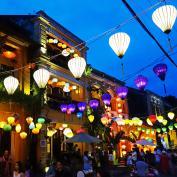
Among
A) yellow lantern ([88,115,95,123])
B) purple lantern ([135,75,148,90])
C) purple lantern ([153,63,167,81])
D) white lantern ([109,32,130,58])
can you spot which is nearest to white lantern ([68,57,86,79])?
white lantern ([109,32,130,58])

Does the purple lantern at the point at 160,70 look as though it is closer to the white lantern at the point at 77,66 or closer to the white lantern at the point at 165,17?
the white lantern at the point at 77,66

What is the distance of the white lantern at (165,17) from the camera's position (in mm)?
8086

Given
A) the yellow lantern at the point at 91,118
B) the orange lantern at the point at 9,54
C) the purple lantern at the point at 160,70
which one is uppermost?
the orange lantern at the point at 9,54

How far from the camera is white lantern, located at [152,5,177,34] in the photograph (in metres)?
8.09

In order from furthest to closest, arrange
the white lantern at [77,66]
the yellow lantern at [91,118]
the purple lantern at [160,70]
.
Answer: the yellow lantern at [91,118] → the purple lantern at [160,70] → the white lantern at [77,66]

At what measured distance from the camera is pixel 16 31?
59.8 feet

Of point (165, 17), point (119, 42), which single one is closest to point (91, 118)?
point (119, 42)

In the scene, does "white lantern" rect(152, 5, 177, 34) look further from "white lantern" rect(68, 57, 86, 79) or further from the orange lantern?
the orange lantern

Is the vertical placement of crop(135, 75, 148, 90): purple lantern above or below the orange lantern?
below

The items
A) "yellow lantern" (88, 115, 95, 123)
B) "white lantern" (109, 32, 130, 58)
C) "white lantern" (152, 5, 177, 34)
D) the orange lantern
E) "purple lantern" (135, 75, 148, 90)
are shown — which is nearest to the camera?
"white lantern" (152, 5, 177, 34)

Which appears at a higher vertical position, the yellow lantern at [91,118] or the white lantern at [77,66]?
the white lantern at [77,66]

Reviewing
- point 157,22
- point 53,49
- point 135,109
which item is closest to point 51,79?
point 53,49

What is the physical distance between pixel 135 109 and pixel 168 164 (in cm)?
1569

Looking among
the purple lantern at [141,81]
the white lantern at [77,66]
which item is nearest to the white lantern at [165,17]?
the white lantern at [77,66]
